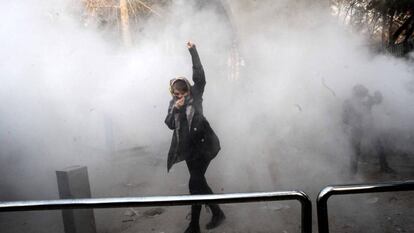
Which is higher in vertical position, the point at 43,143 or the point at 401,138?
the point at 43,143

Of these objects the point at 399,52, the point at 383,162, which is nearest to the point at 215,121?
the point at 383,162

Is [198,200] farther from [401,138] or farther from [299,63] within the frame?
[401,138]

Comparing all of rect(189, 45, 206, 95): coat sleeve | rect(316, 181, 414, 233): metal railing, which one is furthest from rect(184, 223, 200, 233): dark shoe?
rect(316, 181, 414, 233): metal railing

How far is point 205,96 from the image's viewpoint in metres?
8.16

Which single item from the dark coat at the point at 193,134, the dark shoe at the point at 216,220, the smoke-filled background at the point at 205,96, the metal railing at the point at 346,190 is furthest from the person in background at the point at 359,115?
the metal railing at the point at 346,190

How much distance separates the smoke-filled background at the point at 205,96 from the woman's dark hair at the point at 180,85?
202cm

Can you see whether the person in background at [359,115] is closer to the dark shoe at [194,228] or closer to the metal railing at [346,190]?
the dark shoe at [194,228]

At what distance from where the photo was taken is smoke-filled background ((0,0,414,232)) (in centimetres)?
524

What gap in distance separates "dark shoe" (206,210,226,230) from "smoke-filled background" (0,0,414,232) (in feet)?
3.69

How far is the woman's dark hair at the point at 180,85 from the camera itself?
11.6 ft

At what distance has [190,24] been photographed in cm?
708

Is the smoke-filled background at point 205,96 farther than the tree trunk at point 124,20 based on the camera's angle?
No

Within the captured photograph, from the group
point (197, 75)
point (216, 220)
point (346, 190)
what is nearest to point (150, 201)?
point (346, 190)

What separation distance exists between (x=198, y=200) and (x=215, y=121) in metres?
6.27
